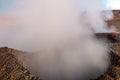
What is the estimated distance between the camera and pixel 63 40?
13.3 metres

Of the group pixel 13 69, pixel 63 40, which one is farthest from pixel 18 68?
pixel 63 40

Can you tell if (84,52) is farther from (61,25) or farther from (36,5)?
(36,5)

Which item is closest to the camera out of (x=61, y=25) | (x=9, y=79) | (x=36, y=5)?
(x=9, y=79)

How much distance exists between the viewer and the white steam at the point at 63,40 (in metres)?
10.4

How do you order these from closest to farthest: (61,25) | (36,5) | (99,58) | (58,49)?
1. (99,58)
2. (58,49)
3. (61,25)
4. (36,5)

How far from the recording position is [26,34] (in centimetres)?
1948

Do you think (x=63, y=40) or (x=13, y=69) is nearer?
(x=13, y=69)

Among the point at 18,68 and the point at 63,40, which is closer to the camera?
the point at 18,68

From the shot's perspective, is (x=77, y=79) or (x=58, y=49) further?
(x=58, y=49)

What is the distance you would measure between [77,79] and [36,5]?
27.0ft

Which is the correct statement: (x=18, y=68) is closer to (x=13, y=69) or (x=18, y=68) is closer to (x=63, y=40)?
(x=13, y=69)

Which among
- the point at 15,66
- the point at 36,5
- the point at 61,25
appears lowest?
the point at 15,66

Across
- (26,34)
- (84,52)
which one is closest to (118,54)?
(84,52)

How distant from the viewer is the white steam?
10445 mm
